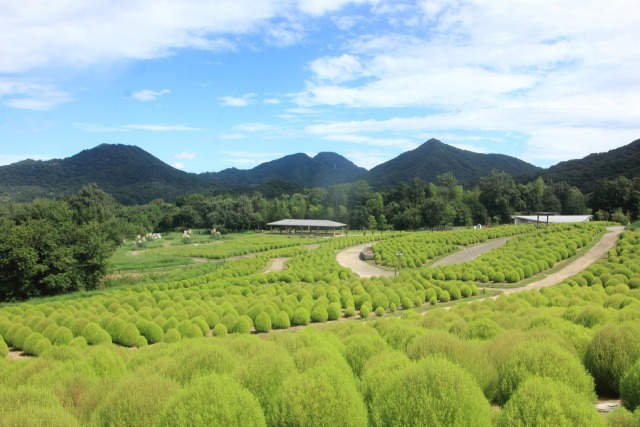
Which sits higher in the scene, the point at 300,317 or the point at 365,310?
the point at 300,317

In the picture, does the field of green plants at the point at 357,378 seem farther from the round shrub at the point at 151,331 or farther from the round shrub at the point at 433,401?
the round shrub at the point at 151,331

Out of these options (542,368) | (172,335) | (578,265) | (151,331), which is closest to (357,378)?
(542,368)

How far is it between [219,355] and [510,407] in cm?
383

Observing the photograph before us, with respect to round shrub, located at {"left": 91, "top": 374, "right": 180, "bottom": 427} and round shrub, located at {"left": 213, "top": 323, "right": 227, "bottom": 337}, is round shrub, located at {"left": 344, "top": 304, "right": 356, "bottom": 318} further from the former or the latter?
round shrub, located at {"left": 91, "top": 374, "right": 180, "bottom": 427}

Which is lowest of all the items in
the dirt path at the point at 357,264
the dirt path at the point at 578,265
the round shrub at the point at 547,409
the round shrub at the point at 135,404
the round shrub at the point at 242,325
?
the dirt path at the point at 357,264

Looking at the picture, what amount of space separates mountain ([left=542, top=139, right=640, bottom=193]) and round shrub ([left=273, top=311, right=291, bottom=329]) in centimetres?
10110

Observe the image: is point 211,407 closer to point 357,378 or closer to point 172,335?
point 357,378

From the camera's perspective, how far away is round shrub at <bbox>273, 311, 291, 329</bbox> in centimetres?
1973

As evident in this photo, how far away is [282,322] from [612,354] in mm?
14299

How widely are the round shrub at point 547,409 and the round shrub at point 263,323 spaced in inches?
595

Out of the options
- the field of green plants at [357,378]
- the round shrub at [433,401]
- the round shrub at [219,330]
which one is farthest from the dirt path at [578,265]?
the round shrub at [433,401]

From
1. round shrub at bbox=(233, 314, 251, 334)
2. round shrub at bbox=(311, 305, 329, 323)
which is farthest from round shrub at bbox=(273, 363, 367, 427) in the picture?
round shrub at bbox=(311, 305, 329, 323)

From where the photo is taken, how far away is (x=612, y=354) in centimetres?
704

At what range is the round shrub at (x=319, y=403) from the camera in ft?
15.8
